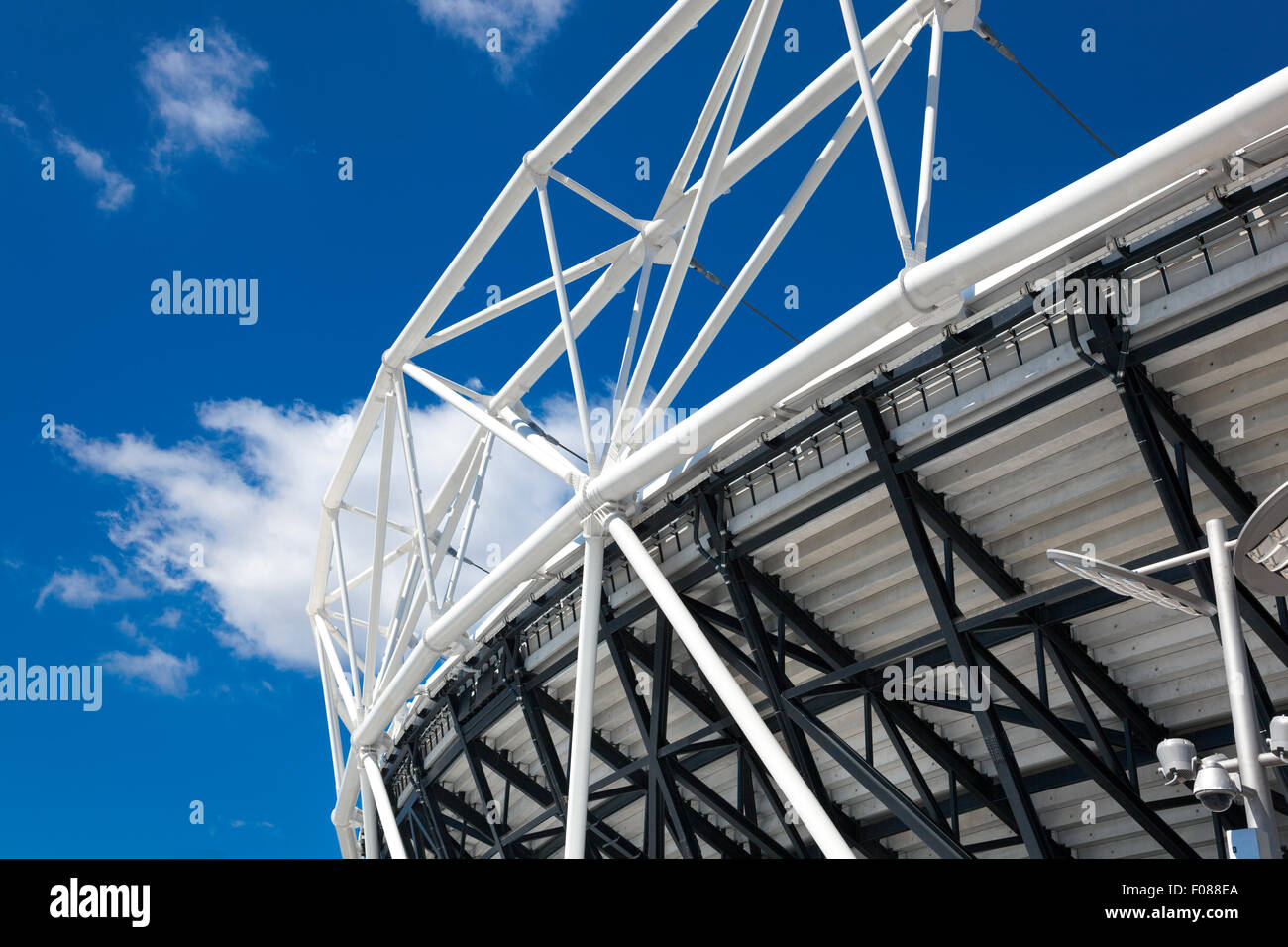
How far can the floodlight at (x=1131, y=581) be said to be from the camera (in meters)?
8.23

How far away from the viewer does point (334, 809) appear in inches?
1144

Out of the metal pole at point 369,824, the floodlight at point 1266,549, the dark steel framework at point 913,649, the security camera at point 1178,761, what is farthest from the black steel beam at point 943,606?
the metal pole at point 369,824

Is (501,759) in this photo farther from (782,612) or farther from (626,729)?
(782,612)

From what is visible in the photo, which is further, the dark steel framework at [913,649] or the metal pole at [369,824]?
the metal pole at [369,824]

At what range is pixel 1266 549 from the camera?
25.6ft

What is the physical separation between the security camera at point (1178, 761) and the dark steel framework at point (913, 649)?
16.0 ft

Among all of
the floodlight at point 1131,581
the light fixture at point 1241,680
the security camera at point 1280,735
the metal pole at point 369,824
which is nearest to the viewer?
the light fixture at point 1241,680

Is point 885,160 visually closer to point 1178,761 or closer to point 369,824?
point 1178,761

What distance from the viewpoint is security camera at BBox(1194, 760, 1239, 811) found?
721cm

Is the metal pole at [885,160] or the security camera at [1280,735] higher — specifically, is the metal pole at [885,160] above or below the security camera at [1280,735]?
above

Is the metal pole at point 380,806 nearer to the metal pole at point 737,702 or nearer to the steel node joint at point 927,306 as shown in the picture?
the metal pole at point 737,702

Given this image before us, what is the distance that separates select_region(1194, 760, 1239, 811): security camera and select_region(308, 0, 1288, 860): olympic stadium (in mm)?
24
